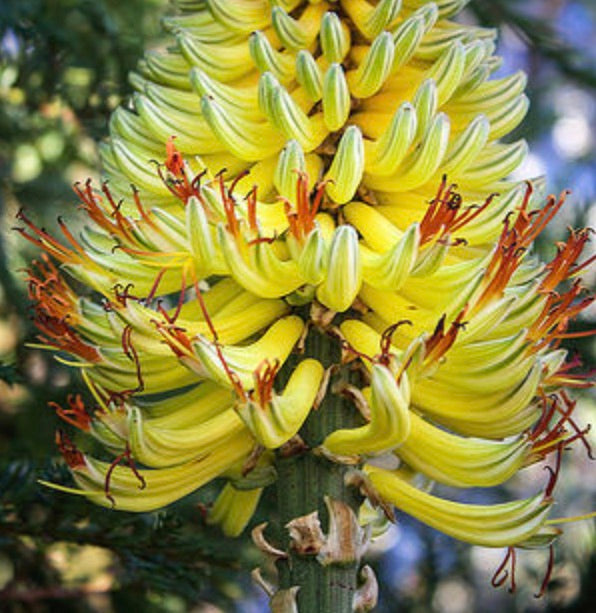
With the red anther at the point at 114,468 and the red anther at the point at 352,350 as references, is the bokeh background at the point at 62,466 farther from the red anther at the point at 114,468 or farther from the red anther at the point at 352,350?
the red anther at the point at 352,350

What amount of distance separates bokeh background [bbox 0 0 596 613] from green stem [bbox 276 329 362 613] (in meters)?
0.40

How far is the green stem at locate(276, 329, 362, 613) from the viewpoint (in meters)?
1.70

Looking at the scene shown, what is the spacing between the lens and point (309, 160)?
191 centimetres

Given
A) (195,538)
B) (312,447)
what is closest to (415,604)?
(195,538)

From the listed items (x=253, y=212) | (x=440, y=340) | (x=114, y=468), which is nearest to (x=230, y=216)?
(x=253, y=212)

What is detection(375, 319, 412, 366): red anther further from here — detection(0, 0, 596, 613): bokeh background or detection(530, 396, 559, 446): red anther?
detection(0, 0, 596, 613): bokeh background

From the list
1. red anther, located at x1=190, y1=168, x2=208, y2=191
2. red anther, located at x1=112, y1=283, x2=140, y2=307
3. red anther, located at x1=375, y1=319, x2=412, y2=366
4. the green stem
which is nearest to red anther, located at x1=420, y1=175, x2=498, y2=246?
red anther, located at x1=375, y1=319, x2=412, y2=366

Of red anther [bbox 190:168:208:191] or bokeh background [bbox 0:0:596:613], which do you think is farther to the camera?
bokeh background [bbox 0:0:596:613]

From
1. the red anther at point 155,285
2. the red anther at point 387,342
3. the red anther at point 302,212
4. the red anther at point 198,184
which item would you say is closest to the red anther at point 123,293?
the red anther at point 155,285

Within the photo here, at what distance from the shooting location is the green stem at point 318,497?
67.0 inches

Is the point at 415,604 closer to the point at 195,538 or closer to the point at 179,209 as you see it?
the point at 195,538

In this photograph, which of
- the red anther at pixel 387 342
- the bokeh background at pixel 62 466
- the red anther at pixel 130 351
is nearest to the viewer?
the red anther at pixel 387 342

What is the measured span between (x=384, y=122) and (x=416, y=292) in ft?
1.13

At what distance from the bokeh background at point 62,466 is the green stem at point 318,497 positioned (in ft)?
1.32
